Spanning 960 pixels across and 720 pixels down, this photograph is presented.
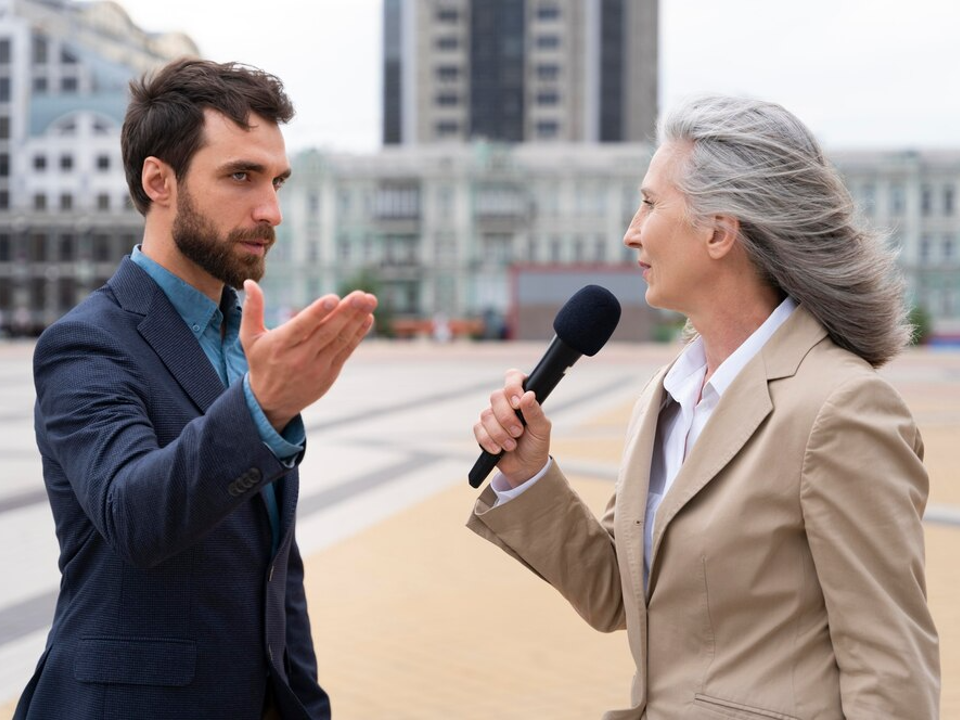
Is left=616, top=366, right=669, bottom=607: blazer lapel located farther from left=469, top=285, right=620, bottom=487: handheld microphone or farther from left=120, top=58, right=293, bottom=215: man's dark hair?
left=120, top=58, right=293, bottom=215: man's dark hair

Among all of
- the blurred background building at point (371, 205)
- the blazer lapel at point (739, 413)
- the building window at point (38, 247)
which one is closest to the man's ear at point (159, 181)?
the blazer lapel at point (739, 413)

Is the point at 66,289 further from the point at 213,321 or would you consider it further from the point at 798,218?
the point at 798,218

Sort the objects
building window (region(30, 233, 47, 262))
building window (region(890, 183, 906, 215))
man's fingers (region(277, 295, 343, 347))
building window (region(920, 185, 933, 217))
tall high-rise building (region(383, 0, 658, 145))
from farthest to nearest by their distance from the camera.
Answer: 1. tall high-rise building (region(383, 0, 658, 145))
2. building window (region(30, 233, 47, 262))
3. building window (region(920, 185, 933, 217))
4. building window (region(890, 183, 906, 215))
5. man's fingers (region(277, 295, 343, 347))

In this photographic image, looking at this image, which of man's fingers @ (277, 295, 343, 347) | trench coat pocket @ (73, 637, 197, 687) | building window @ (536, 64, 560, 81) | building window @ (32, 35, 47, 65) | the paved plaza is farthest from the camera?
building window @ (536, 64, 560, 81)

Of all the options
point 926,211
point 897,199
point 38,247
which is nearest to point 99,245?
point 38,247

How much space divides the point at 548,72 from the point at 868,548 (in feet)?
304

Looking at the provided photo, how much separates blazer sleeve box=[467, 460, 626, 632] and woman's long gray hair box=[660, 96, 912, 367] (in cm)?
60

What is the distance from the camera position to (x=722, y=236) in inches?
76.9

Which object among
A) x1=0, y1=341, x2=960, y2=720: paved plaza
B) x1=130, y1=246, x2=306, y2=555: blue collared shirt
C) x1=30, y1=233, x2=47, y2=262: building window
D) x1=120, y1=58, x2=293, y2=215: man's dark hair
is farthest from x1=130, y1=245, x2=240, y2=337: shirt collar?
x1=30, y1=233, x2=47, y2=262: building window

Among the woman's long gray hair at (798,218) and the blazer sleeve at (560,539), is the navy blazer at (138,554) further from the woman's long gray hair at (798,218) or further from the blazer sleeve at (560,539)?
the woman's long gray hair at (798,218)

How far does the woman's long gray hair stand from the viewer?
1.89 meters

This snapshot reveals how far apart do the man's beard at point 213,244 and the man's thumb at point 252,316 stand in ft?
1.55

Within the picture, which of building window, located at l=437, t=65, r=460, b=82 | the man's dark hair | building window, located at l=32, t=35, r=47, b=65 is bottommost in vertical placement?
the man's dark hair

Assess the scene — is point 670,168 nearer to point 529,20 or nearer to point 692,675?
point 692,675
